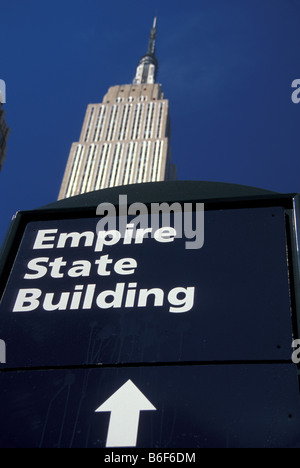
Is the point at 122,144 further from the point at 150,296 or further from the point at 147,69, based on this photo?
the point at 150,296

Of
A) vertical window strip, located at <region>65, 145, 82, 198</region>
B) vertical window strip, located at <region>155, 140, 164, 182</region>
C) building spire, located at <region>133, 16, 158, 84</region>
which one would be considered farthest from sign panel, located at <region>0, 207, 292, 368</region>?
building spire, located at <region>133, 16, 158, 84</region>

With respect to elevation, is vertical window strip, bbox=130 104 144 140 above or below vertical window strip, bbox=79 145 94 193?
above

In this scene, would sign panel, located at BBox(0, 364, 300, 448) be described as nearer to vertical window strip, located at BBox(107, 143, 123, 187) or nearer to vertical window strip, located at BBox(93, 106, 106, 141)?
vertical window strip, located at BBox(107, 143, 123, 187)

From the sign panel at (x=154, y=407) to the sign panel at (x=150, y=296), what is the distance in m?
0.07

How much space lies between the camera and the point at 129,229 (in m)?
3.07

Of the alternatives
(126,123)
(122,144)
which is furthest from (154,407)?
(126,123)

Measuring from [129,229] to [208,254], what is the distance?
0.43 m

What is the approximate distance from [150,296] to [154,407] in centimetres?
55

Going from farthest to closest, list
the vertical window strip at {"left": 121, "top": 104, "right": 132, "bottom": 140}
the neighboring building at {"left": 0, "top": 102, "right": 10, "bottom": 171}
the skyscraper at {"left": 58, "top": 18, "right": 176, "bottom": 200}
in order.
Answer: the vertical window strip at {"left": 121, "top": 104, "right": 132, "bottom": 140} → the skyscraper at {"left": 58, "top": 18, "right": 176, "bottom": 200} → the neighboring building at {"left": 0, "top": 102, "right": 10, "bottom": 171}

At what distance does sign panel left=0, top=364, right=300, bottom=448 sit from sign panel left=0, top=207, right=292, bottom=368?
0.24 ft

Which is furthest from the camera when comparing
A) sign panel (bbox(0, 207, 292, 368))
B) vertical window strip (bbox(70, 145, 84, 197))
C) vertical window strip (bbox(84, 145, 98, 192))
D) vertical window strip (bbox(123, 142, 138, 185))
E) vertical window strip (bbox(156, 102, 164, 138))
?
vertical window strip (bbox(156, 102, 164, 138))

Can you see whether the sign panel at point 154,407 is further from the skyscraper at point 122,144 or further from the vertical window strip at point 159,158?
the vertical window strip at point 159,158

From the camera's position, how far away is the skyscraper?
4744 inches
